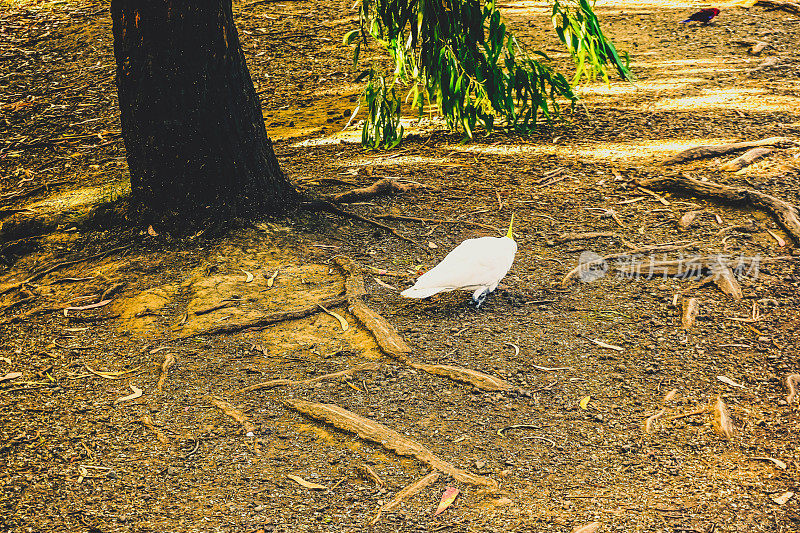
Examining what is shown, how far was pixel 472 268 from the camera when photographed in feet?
9.48

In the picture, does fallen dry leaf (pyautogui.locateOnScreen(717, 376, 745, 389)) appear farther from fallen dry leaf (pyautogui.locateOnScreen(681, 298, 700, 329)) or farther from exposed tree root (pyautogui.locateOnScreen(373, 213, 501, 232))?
exposed tree root (pyautogui.locateOnScreen(373, 213, 501, 232))

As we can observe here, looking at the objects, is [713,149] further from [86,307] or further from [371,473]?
[86,307]

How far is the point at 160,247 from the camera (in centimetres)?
346

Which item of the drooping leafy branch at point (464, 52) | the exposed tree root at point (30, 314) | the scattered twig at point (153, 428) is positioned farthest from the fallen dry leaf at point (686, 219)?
the exposed tree root at point (30, 314)

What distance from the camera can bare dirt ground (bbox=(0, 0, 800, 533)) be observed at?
2135mm

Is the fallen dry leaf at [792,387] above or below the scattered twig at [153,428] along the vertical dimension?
below

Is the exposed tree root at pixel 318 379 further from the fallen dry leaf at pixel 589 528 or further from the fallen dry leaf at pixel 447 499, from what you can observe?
the fallen dry leaf at pixel 589 528

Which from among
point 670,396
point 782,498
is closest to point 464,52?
point 670,396

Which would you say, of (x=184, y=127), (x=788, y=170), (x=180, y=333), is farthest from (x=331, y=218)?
(x=788, y=170)

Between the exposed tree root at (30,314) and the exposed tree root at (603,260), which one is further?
the exposed tree root at (603,260)

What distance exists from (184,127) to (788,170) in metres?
3.16

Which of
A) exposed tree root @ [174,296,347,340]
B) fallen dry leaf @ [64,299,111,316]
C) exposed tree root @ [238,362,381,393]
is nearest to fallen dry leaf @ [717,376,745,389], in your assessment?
exposed tree root @ [238,362,381,393]

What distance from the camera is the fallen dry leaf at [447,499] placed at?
2.09 meters

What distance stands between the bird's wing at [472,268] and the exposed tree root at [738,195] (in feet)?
4.38
